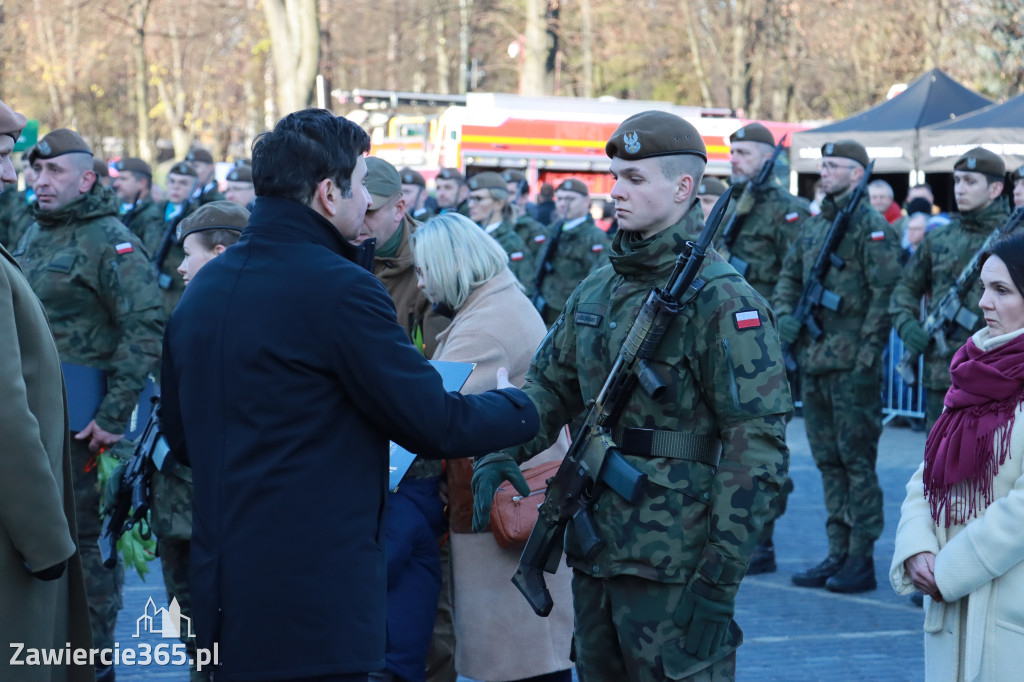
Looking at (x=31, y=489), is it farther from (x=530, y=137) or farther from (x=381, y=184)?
(x=530, y=137)

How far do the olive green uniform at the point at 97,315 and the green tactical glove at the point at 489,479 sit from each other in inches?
91.1

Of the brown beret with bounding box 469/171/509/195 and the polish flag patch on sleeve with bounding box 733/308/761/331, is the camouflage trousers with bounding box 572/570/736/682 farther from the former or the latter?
the brown beret with bounding box 469/171/509/195

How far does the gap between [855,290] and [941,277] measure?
0.45 m

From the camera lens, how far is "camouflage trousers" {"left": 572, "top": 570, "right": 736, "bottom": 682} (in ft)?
10.00

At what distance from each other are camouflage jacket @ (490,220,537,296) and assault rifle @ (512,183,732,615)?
7.89 meters

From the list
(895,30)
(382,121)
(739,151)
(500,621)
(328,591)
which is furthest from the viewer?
(895,30)

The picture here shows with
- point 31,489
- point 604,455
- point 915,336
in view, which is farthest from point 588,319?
point 915,336

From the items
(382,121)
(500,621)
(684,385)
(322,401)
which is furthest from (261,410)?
(382,121)

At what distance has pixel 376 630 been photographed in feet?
8.80

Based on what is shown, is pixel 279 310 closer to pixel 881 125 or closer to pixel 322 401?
pixel 322 401

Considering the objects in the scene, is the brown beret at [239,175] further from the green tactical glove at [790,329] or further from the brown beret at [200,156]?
the green tactical glove at [790,329]

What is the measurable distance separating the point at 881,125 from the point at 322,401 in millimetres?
13985

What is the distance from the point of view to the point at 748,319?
3078 millimetres

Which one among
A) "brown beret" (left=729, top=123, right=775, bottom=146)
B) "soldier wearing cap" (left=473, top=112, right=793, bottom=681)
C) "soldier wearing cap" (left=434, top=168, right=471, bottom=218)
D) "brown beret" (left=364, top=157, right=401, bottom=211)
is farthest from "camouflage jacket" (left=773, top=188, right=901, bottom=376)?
"soldier wearing cap" (left=434, top=168, right=471, bottom=218)
